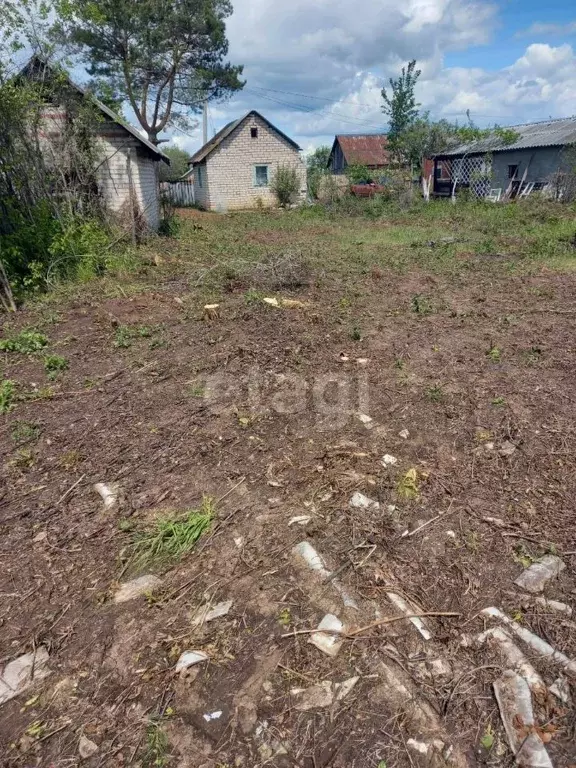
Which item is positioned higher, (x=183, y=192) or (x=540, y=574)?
(x=183, y=192)

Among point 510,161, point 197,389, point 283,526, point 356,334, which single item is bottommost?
point 283,526

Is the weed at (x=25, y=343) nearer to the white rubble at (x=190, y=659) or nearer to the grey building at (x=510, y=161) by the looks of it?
the white rubble at (x=190, y=659)

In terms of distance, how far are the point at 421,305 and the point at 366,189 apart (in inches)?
648

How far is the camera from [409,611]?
2123mm

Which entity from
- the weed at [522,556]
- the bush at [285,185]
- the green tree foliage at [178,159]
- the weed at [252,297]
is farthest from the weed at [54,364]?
the green tree foliage at [178,159]

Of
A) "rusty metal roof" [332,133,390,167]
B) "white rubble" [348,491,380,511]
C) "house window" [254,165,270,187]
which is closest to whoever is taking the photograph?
"white rubble" [348,491,380,511]

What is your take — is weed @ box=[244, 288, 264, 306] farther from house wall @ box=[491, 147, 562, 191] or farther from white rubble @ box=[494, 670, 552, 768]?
house wall @ box=[491, 147, 562, 191]

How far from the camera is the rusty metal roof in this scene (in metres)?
33.5

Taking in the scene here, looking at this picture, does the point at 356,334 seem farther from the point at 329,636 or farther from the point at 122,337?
the point at 329,636

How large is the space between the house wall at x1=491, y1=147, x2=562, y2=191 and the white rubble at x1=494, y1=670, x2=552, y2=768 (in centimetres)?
1945

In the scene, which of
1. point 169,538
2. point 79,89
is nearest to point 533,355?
point 169,538

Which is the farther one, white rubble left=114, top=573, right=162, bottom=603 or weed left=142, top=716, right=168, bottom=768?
white rubble left=114, top=573, right=162, bottom=603

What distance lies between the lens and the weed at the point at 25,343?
5043 mm

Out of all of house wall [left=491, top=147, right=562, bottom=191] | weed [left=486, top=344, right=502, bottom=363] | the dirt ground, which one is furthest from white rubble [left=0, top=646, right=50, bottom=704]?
house wall [left=491, top=147, right=562, bottom=191]
